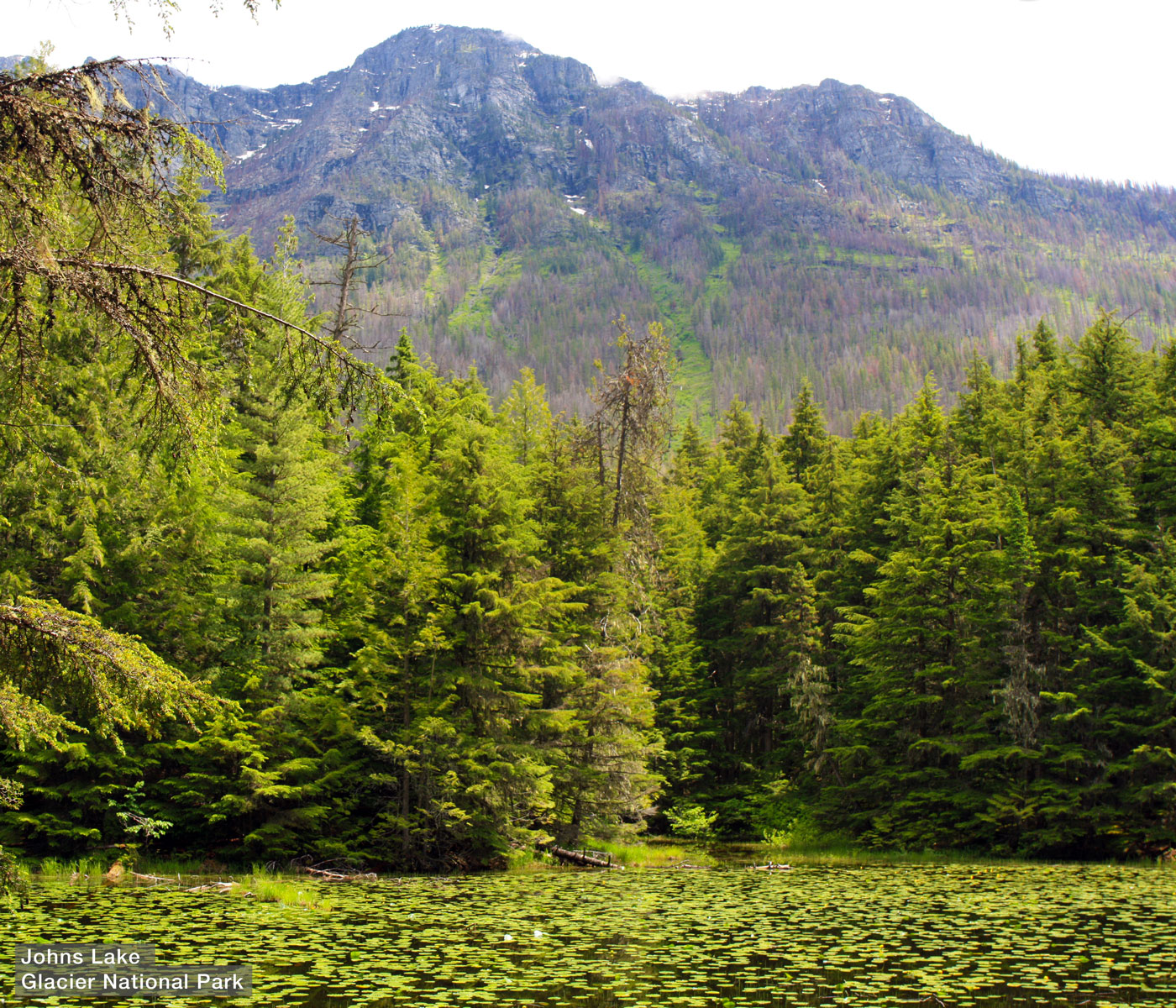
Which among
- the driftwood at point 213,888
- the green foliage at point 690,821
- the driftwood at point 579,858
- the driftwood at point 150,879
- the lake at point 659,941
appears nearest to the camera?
the lake at point 659,941

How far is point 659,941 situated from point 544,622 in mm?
12462

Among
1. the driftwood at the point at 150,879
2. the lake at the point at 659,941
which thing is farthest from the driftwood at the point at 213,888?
the driftwood at the point at 150,879

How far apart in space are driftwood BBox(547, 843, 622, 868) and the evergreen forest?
97 centimetres

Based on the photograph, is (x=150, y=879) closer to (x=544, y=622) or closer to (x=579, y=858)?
(x=544, y=622)

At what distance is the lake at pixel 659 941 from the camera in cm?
795

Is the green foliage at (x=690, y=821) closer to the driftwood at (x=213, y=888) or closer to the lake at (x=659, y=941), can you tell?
the lake at (x=659, y=941)

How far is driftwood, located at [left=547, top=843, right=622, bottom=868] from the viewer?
2281 cm

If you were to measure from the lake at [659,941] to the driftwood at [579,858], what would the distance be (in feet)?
20.0

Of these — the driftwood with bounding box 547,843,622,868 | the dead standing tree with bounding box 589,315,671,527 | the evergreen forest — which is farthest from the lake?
the dead standing tree with bounding box 589,315,671,527

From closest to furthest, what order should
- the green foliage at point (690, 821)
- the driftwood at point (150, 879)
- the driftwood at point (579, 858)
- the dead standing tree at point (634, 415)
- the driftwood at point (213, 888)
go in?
the driftwood at point (213, 888) → the driftwood at point (150, 879) → the driftwood at point (579, 858) → the dead standing tree at point (634, 415) → the green foliage at point (690, 821)


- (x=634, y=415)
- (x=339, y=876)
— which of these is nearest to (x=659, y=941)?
(x=339, y=876)

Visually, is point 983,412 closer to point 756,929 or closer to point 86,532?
point 756,929

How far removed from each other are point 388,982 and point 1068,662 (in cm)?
2589

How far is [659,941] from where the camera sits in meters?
10.8
